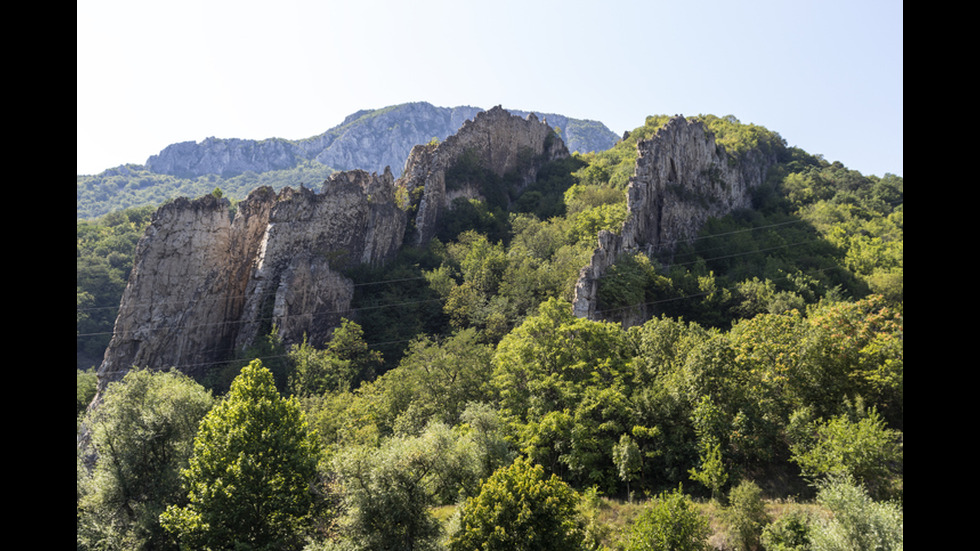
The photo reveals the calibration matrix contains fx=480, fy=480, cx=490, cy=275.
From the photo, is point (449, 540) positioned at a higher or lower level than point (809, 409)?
lower

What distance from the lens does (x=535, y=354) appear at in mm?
27438

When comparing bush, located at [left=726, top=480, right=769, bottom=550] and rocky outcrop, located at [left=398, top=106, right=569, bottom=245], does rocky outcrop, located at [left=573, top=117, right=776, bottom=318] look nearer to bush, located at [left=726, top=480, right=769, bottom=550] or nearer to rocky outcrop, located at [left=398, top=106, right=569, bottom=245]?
bush, located at [left=726, top=480, right=769, bottom=550]

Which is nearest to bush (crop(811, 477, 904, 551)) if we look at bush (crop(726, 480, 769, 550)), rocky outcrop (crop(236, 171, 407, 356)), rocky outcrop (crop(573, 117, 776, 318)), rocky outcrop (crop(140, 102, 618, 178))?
bush (crop(726, 480, 769, 550))

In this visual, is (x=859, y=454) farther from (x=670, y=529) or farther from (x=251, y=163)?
(x=251, y=163)

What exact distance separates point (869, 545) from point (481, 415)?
15.3m

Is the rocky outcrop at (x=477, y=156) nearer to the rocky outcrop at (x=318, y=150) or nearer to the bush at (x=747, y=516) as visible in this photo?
the bush at (x=747, y=516)

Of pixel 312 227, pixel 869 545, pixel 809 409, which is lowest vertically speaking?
pixel 869 545

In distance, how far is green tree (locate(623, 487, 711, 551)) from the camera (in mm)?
15719

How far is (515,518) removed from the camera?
15531 millimetres

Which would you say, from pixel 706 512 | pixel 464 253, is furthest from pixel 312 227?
pixel 706 512

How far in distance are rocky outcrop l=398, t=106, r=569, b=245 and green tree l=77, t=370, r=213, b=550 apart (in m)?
35.0

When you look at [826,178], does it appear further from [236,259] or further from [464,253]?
[236,259]

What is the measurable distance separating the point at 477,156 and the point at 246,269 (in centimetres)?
3586

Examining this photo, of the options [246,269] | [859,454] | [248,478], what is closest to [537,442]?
[248,478]
